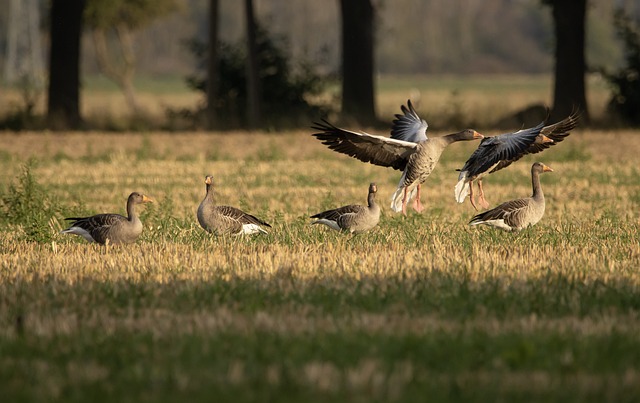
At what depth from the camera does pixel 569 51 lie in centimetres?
3503

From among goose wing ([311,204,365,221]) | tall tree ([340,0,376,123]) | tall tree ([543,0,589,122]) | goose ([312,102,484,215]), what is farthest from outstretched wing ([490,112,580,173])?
tall tree ([340,0,376,123])

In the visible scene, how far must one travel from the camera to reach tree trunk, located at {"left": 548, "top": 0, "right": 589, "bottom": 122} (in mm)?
34781

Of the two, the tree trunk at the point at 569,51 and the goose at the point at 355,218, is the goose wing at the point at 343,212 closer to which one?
the goose at the point at 355,218

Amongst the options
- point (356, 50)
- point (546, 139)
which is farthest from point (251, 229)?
point (356, 50)

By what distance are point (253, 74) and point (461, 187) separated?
2249cm

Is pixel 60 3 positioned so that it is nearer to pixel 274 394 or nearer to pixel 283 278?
pixel 283 278

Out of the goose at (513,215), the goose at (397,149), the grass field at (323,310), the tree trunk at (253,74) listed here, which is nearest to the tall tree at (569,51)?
the tree trunk at (253,74)

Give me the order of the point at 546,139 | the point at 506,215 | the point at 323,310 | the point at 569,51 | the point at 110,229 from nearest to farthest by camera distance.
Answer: the point at 323,310 < the point at 110,229 < the point at 506,215 < the point at 546,139 < the point at 569,51

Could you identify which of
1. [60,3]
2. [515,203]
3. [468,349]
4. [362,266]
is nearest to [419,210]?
[515,203]

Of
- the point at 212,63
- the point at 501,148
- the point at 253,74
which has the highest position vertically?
the point at 212,63

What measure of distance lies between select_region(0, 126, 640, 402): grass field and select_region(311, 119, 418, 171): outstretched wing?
0.81 meters

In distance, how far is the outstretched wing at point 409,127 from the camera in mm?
15594

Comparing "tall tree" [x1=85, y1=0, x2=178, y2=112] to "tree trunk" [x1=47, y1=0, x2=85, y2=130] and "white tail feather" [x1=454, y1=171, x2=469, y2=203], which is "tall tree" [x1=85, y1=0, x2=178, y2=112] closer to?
"tree trunk" [x1=47, y1=0, x2=85, y2=130]

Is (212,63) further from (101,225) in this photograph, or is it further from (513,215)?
(101,225)
